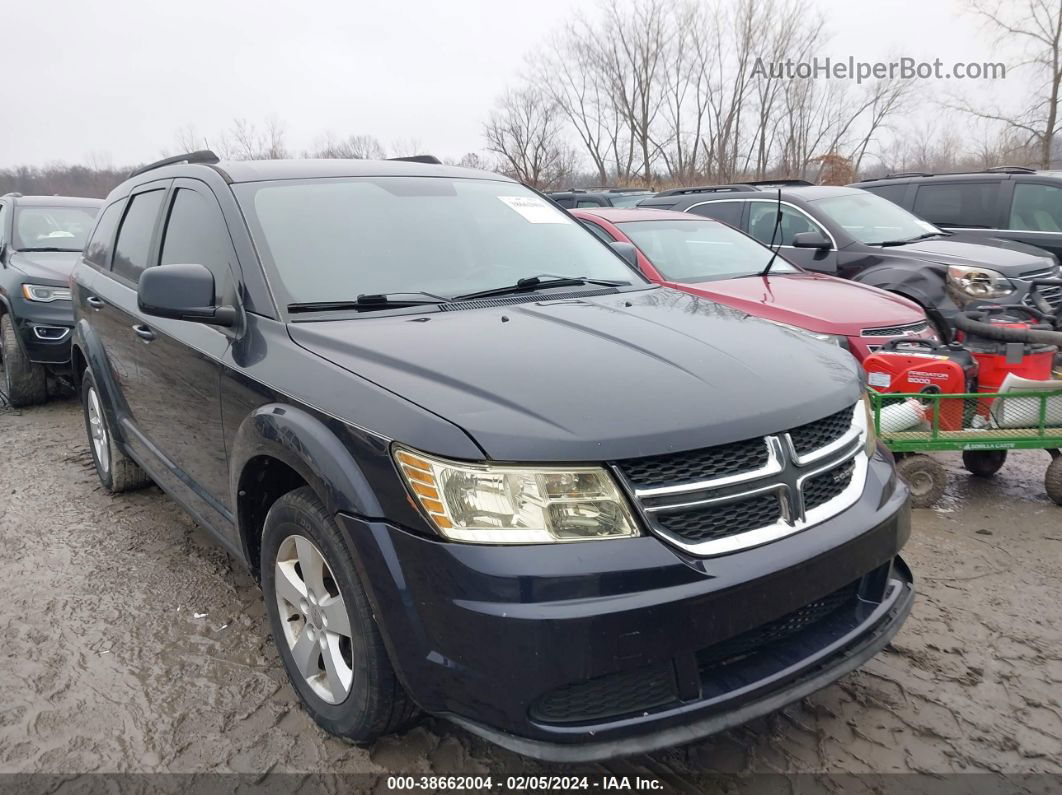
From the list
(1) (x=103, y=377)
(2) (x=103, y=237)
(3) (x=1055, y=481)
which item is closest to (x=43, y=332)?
(2) (x=103, y=237)

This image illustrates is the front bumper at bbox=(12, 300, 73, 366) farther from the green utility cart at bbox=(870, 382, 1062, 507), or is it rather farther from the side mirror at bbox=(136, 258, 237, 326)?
the green utility cart at bbox=(870, 382, 1062, 507)

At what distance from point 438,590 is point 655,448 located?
0.61m

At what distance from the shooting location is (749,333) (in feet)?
8.32

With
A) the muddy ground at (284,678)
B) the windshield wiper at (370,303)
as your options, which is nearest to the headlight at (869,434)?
the muddy ground at (284,678)

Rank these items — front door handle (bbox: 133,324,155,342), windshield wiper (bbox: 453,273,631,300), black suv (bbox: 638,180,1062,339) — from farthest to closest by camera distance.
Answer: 1. black suv (bbox: 638,180,1062,339)
2. front door handle (bbox: 133,324,155,342)
3. windshield wiper (bbox: 453,273,631,300)

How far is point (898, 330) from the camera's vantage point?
15.4 feet

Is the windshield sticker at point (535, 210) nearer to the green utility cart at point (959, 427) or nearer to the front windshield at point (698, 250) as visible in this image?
the green utility cart at point (959, 427)

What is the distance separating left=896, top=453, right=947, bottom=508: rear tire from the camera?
13.5ft

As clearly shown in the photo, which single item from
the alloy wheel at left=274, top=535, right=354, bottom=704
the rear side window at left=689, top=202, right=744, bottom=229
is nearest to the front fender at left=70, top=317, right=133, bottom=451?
the alloy wheel at left=274, top=535, right=354, bottom=704

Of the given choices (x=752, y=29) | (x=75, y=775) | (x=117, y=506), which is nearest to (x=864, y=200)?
(x=117, y=506)

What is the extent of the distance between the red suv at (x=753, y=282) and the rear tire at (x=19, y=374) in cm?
489

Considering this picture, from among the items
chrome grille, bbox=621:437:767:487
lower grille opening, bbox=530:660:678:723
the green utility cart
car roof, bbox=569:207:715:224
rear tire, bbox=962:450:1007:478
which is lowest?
rear tire, bbox=962:450:1007:478

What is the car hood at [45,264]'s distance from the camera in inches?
257

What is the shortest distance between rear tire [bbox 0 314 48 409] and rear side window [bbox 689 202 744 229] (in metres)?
6.36
